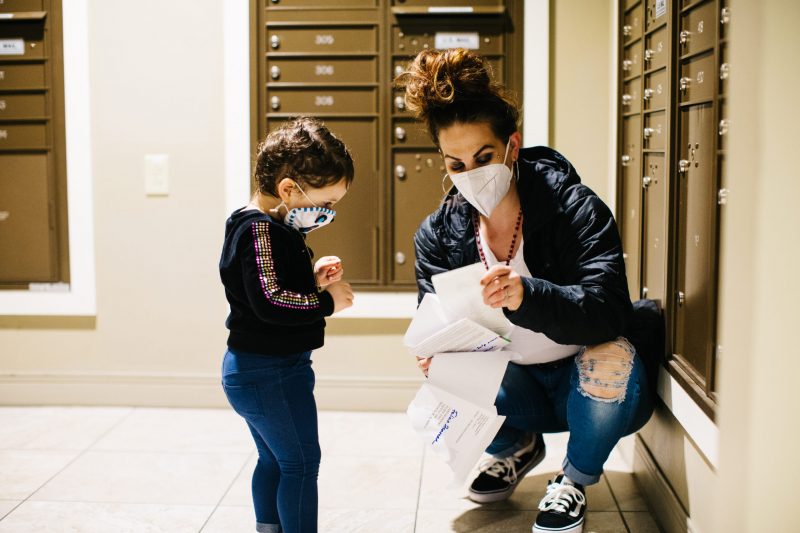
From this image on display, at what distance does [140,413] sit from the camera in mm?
2879

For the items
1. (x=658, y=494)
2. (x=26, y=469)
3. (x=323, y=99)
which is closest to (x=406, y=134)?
(x=323, y=99)

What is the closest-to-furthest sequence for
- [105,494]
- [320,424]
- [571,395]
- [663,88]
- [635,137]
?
[571,395] → [663,88] → [105,494] → [635,137] → [320,424]

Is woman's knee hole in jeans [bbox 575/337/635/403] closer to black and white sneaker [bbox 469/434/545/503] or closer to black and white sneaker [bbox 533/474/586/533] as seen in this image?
black and white sneaker [bbox 533/474/586/533]

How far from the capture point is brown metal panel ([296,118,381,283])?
2.82m

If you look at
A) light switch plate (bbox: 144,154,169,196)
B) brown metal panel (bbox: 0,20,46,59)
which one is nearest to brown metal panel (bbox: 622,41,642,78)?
light switch plate (bbox: 144,154,169,196)

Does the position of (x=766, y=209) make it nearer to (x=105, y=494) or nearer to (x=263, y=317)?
(x=263, y=317)

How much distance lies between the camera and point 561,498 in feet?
5.93

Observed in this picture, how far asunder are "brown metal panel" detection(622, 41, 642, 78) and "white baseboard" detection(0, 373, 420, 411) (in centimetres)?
126

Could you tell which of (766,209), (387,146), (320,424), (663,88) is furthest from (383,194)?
(766,209)

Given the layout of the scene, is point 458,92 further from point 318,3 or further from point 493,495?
point 318,3

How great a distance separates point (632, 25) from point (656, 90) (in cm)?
43

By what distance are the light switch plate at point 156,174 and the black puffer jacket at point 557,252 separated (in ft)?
4.10

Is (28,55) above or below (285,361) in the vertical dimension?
above

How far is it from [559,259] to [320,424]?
4.05 feet
